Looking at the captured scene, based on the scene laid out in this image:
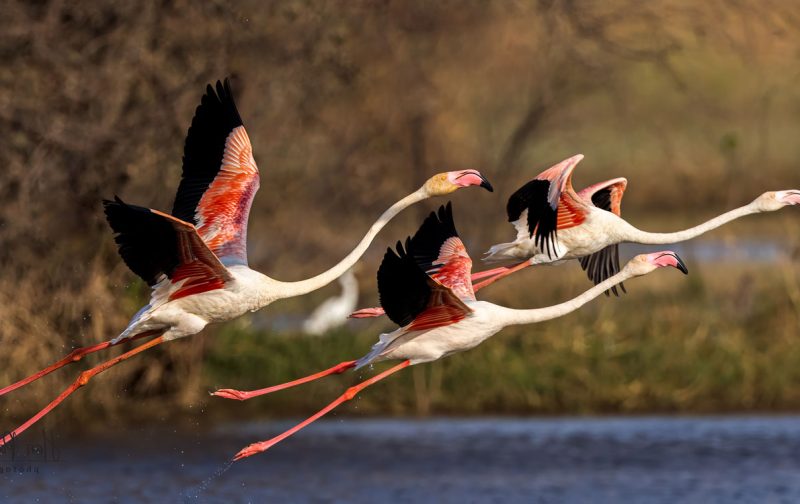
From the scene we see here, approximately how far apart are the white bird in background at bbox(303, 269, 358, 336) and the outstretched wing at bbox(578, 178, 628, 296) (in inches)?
216

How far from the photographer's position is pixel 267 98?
19766mm

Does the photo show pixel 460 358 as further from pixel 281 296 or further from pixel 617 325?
pixel 281 296

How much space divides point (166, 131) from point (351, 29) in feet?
10.2

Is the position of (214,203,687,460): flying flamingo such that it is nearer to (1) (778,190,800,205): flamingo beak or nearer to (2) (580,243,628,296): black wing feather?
(1) (778,190,800,205): flamingo beak

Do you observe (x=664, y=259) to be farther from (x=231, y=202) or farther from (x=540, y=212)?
(x=231, y=202)

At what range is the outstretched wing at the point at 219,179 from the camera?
13.9 metres

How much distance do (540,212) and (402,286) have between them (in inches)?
65.6

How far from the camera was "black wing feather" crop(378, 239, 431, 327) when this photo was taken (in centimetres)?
1219

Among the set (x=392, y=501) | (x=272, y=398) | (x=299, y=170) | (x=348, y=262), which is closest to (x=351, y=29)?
(x=299, y=170)

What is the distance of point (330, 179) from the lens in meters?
21.2

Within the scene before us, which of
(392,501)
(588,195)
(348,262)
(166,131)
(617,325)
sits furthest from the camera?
(617,325)

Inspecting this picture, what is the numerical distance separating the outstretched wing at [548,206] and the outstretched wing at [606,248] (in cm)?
67

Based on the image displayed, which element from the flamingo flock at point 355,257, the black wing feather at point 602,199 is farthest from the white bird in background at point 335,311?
the flamingo flock at point 355,257

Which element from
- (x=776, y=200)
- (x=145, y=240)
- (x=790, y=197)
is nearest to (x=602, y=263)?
(x=776, y=200)
